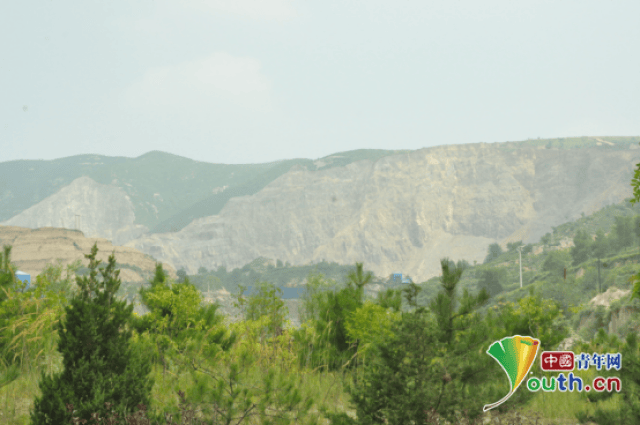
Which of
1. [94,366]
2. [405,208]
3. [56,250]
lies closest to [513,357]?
[94,366]

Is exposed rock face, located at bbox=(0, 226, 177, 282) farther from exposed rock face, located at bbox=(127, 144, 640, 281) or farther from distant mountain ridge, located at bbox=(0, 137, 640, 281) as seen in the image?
distant mountain ridge, located at bbox=(0, 137, 640, 281)

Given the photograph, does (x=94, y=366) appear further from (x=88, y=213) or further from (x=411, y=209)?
(x=88, y=213)

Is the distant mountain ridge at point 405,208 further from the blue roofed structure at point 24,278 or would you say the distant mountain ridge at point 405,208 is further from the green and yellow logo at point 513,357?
the green and yellow logo at point 513,357

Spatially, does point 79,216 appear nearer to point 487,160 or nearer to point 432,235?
point 432,235

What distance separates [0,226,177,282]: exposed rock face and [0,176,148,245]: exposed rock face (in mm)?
27040

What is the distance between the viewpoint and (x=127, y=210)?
120 meters

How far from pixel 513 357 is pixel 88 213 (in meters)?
118

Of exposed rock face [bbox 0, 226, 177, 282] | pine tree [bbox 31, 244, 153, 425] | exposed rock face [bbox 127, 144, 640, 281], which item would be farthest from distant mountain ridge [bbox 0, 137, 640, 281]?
pine tree [bbox 31, 244, 153, 425]

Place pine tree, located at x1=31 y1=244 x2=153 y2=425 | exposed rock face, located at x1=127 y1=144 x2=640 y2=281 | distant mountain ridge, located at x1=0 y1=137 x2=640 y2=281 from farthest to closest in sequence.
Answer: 1. distant mountain ridge, located at x1=0 y1=137 x2=640 y2=281
2. exposed rock face, located at x1=127 y1=144 x2=640 y2=281
3. pine tree, located at x1=31 y1=244 x2=153 y2=425

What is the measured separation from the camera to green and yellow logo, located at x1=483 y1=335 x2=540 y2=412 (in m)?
4.28

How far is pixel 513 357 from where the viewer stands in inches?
174

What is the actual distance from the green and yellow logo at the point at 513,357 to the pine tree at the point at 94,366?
106 inches

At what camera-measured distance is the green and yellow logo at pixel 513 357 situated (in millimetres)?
4278

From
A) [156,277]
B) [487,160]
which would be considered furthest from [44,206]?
[156,277]
